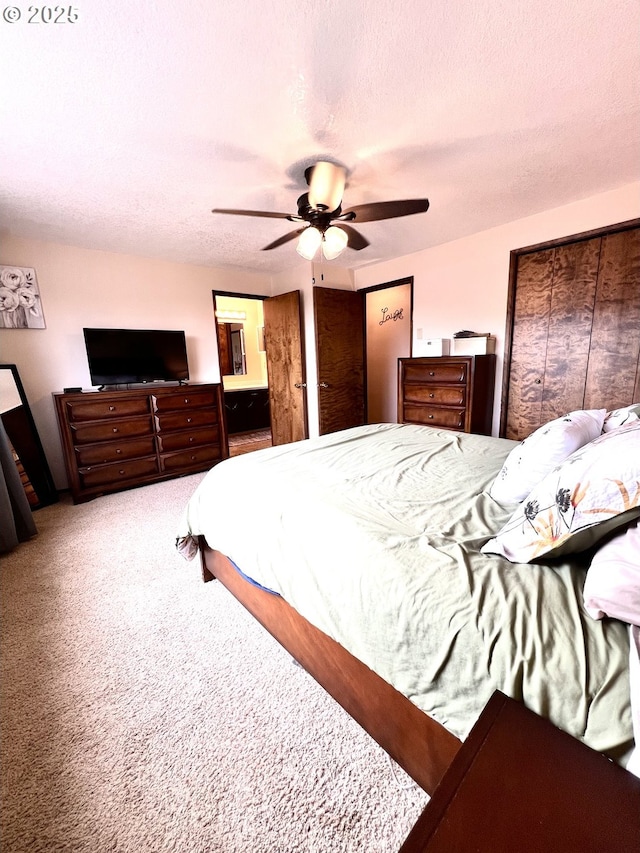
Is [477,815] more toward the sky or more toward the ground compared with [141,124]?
more toward the ground

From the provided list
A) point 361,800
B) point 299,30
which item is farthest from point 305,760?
point 299,30

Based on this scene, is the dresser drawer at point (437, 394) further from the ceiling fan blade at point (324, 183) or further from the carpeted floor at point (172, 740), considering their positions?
the carpeted floor at point (172, 740)

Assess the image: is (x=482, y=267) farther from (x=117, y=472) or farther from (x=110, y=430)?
(x=117, y=472)

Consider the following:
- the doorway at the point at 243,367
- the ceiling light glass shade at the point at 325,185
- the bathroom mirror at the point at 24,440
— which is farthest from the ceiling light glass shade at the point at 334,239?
the doorway at the point at 243,367

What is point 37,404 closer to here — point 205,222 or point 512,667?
point 205,222

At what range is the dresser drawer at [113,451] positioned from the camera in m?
3.17

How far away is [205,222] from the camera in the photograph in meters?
2.84

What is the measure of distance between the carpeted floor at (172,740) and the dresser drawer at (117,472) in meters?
1.40

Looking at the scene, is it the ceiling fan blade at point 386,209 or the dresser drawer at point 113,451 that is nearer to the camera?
the ceiling fan blade at point 386,209

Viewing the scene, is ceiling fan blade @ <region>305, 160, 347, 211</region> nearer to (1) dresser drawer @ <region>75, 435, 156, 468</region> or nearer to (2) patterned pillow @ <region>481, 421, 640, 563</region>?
(2) patterned pillow @ <region>481, 421, 640, 563</region>

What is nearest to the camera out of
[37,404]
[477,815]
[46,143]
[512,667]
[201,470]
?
[477,815]

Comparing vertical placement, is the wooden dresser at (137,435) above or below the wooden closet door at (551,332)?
below

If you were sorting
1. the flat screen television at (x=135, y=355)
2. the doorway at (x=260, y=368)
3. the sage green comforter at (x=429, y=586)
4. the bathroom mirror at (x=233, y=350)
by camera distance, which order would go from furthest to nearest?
the bathroom mirror at (x=233, y=350) < the doorway at (x=260, y=368) < the flat screen television at (x=135, y=355) < the sage green comforter at (x=429, y=586)

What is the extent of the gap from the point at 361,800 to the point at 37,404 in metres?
3.82
